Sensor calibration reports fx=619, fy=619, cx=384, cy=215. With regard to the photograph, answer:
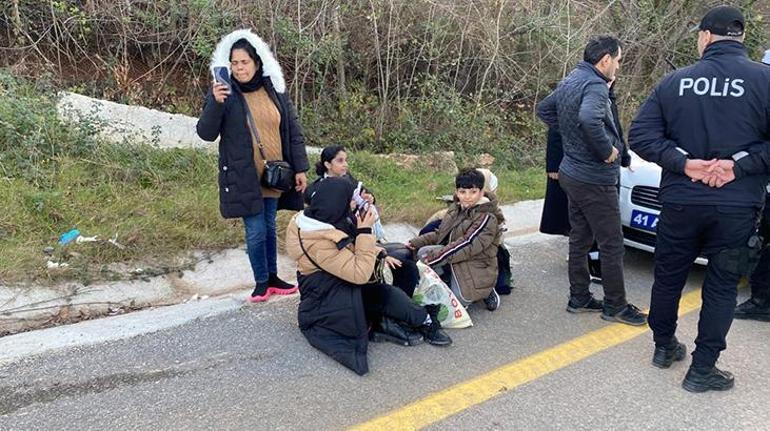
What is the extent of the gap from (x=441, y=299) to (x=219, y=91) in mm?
1805

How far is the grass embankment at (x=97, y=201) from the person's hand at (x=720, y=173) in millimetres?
3092

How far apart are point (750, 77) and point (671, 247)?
869mm

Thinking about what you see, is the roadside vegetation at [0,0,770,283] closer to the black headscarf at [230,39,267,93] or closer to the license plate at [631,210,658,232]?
the black headscarf at [230,39,267,93]

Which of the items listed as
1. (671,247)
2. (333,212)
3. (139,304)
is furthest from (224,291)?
(671,247)

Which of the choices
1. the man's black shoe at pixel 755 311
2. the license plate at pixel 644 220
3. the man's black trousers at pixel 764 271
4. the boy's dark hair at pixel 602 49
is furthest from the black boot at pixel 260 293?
the man's black trousers at pixel 764 271

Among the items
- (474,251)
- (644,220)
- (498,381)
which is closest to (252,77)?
(474,251)

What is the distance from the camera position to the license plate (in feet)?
14.9

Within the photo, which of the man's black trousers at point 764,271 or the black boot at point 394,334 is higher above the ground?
the man's black trousers at point 764,271

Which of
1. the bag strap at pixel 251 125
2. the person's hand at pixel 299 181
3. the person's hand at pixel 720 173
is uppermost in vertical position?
the bag strap at pixel 251 125

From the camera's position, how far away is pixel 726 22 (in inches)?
114

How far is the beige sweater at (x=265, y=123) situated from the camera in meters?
3.87

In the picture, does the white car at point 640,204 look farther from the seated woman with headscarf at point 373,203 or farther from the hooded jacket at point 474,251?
the seated woman with headscarf at point 373,203

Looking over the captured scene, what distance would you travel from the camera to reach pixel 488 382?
310 centimetres

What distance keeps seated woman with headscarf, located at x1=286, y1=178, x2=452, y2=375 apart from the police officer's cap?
191 centimetres
